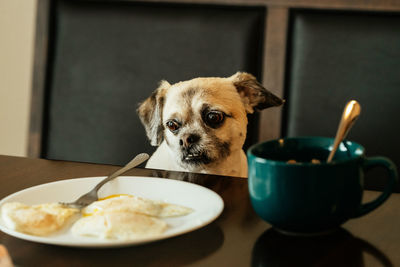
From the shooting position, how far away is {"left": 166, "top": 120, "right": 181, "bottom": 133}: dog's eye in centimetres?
104

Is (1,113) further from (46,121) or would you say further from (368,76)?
(368,76)

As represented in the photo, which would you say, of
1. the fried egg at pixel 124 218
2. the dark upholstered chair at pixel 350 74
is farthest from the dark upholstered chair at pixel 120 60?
the fried egg at pixel 124 218

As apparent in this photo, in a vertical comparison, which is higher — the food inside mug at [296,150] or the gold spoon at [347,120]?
the gold spoon at [347,120]

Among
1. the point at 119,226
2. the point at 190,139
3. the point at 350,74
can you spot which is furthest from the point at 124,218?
the point at 350,74

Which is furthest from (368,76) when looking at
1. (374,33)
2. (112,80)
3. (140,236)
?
(140,236)

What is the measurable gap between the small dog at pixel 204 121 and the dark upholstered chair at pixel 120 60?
7.0 inches

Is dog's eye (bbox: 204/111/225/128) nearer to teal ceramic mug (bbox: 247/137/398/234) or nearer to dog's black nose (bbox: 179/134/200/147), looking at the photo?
dog's black nose (bbox: 179/134/200/147)

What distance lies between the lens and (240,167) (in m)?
1.07

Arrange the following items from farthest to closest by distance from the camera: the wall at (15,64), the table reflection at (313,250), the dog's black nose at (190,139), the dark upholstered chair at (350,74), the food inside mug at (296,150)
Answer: the wall at (15,64)
the dark upholstered chair at (350,74)
the dog's black nose at (190,139)
the food inside mug at (296,150)
the table reflection at (313,250)

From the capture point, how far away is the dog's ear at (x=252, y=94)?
3.59ft

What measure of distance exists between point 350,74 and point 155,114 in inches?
18.5

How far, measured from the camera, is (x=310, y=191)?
0.53m

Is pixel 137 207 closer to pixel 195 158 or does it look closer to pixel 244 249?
pixel 244 249

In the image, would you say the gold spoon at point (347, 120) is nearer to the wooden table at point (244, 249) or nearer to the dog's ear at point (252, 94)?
the wooden table at point (244, 249)
